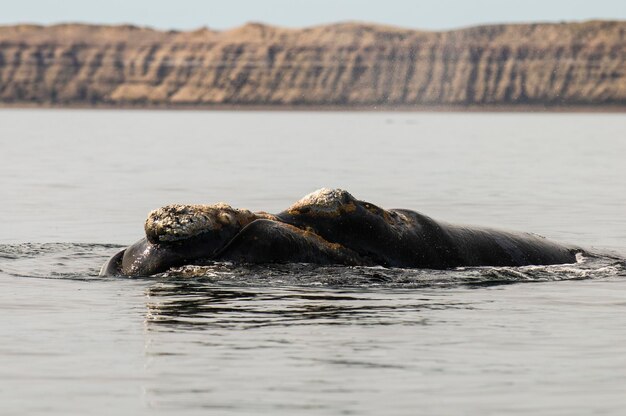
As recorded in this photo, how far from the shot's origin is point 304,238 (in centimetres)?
1702

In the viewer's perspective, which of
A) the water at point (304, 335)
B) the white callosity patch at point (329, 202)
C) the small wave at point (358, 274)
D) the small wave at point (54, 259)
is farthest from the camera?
the small wave at point (54, 259)

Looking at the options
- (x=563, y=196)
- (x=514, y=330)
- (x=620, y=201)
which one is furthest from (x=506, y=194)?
(x=514, y=330)

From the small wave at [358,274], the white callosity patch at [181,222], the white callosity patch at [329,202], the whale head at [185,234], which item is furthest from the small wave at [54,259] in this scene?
the white callosity patch at [329,202]

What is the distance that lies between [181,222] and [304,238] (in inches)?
58.9

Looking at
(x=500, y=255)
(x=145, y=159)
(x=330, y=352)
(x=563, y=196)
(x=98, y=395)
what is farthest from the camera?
(x=145, y=159)

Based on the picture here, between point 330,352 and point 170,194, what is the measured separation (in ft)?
88.8

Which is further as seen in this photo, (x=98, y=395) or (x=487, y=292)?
(x=487, y=292)

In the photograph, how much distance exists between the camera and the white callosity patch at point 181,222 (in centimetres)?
1675

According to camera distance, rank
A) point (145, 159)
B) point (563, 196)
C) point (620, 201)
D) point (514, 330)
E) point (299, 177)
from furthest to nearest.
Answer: point (145, 159) → point (299, 177) → point (563, 196) → point (620, 201) → point (514, 330)

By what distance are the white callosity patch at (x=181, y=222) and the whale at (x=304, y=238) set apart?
0.01 metres

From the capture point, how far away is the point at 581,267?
1905cm

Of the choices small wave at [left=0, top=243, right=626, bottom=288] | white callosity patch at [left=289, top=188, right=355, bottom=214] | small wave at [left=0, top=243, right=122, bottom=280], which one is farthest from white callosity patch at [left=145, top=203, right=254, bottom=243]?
small wave at [left=0, top=243, right=122, bottom=280]

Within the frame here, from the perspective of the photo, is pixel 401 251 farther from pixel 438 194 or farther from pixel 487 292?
pixel 438 194

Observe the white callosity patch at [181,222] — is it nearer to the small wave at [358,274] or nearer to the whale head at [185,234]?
the whale head at [185,234]
